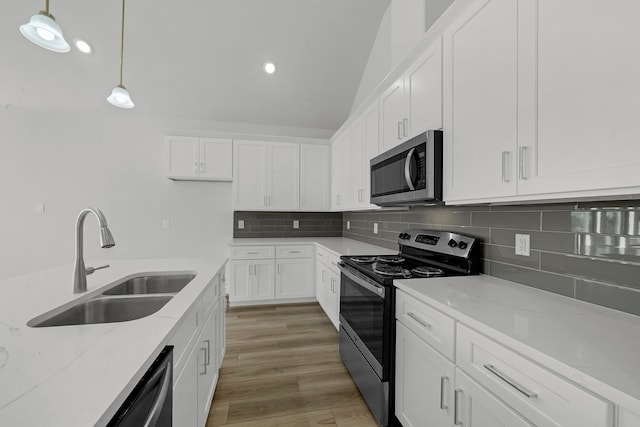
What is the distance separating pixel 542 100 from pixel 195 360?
1802mm

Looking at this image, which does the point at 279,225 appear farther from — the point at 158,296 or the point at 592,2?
the point at 592,2

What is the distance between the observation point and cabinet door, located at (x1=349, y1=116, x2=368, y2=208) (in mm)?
2729

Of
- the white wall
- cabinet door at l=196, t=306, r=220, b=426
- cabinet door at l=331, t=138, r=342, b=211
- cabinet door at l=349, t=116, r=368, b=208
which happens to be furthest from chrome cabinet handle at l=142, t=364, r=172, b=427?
the white wall

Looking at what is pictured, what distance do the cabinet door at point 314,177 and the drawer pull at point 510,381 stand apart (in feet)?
10.2

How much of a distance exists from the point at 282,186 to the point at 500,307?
3089mm

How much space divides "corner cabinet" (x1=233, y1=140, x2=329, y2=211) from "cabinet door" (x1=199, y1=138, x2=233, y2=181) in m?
0.09

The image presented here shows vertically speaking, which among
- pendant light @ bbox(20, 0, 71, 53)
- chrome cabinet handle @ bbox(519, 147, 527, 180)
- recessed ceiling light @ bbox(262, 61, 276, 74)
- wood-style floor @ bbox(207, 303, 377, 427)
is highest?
recessed ceiling light @ bbox(262, 61, 276, 74)

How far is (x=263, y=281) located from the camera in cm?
350

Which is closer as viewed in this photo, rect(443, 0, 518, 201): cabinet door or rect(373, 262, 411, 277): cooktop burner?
rect(443, 0, 518, 201): cabinet door

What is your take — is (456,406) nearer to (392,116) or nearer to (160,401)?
(160,401)

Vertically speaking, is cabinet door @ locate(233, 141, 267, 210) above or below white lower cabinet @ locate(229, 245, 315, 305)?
above

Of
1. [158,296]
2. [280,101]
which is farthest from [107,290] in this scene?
[280,101]

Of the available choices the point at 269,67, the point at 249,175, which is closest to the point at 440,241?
the point at 249,175

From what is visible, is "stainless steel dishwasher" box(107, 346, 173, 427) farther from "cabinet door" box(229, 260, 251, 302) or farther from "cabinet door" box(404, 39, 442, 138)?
"cabinet door" box(229, 260, 251, 302)
